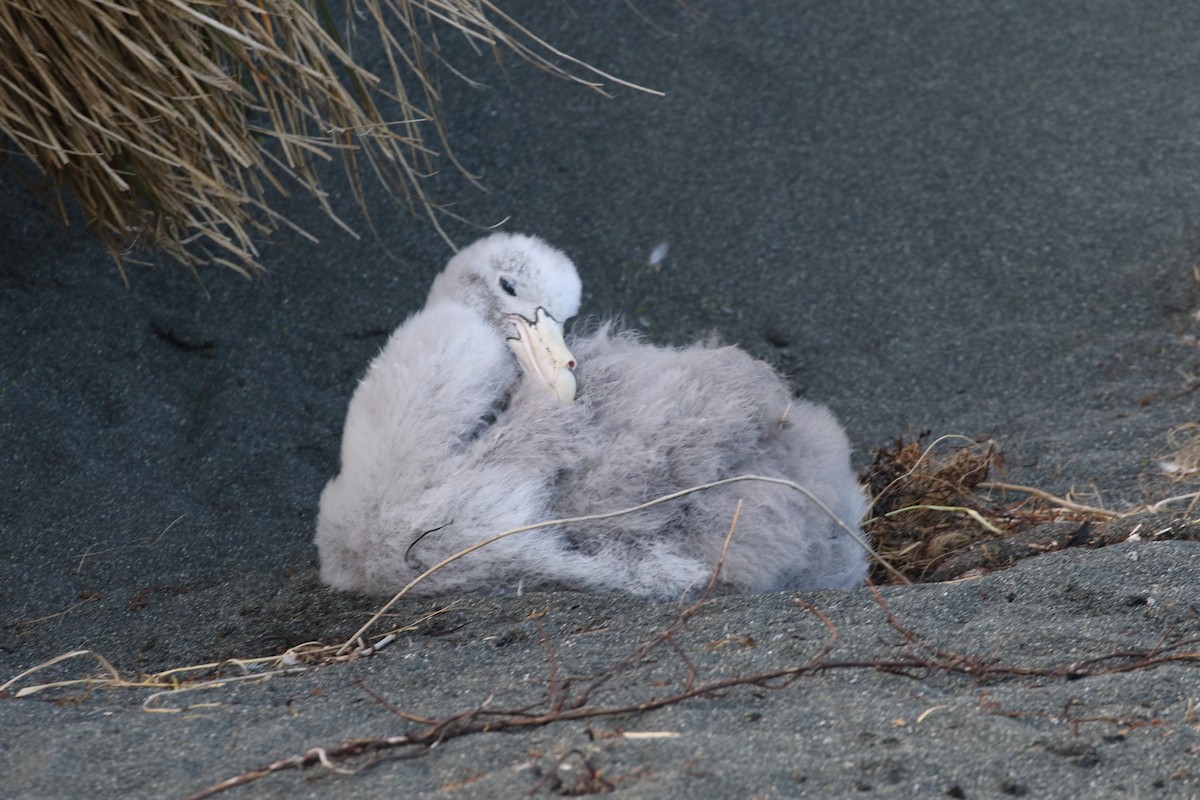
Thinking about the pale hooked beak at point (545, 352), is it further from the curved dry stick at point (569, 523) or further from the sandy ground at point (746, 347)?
the sandy ground at point (746, 347)

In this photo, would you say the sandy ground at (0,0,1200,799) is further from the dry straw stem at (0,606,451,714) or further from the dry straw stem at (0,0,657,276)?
the dry straw stem at (0,0,657,276)

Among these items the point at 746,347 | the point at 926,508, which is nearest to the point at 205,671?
the point at 926,508

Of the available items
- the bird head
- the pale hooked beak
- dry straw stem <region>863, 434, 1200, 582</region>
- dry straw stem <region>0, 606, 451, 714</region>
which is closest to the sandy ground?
dry straw stem <region>0, 606, 451, 714</region>

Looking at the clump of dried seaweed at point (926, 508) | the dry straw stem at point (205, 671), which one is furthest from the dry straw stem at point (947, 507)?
the dry straw stem at point (205, 671)

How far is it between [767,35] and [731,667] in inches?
155

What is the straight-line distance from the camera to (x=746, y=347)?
4.86 m

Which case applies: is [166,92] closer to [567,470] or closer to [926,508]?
[567,470]

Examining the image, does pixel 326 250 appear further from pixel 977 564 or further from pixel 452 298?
pixel 977 564

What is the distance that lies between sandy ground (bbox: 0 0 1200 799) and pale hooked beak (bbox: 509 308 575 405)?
1.77ft

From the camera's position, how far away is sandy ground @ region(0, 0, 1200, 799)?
227cm

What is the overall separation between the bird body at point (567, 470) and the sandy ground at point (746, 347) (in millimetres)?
135

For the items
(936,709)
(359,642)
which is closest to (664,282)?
(359,642)

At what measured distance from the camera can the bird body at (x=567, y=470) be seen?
10.0 ft

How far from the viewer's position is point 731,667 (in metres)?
2.55
